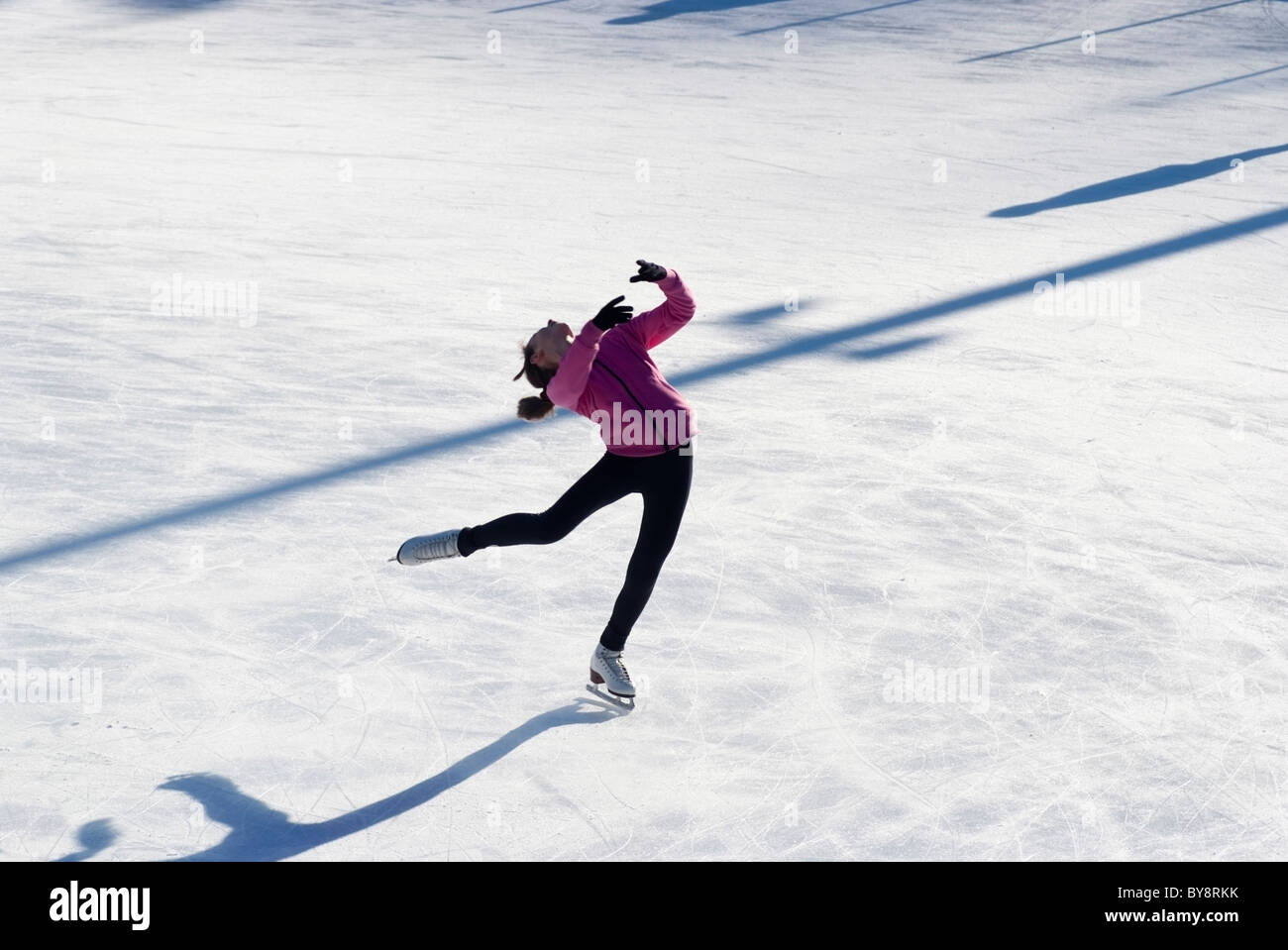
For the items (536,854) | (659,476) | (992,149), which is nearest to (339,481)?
(659,476)

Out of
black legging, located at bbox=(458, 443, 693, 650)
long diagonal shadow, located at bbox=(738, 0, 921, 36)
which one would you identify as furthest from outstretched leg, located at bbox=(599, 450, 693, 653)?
long diagonal shadow, located at bbox=(738, 0, 921, 36)

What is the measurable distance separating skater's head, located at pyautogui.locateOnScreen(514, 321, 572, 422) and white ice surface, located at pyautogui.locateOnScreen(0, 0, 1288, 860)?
1.26 meters

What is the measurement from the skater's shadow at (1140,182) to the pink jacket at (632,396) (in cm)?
851

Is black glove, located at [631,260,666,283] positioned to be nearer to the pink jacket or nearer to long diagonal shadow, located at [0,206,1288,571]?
the pink jacket

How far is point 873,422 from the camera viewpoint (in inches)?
331

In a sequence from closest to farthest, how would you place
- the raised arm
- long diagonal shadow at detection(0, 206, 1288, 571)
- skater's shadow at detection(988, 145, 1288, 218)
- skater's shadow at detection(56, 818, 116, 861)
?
skater's shadow at detection(56, 818, 116, 861) → the raised arm → long diagonal shadow at detection(0, 206, 1288, 571) → skater's shadow at detection(988, 145, 1288, 218)

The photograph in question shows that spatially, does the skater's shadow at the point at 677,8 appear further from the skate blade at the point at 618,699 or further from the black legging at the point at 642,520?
the skate blade at the point at 618,699

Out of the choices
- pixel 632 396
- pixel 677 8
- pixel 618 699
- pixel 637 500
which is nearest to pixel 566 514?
pixel 632 396

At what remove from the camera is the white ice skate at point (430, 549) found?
5.59m

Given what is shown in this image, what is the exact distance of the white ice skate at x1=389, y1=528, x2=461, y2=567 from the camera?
5586 mm
